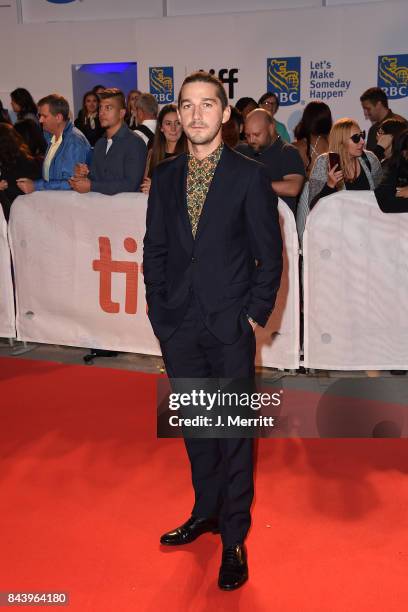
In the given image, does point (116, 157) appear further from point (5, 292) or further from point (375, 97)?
point (375, 97)

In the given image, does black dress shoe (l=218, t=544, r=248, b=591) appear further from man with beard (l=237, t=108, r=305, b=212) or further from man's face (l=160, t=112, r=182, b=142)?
man's face (l=160, t=112, r=182, b=142)

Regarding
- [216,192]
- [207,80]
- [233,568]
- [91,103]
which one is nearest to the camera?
[207,80]

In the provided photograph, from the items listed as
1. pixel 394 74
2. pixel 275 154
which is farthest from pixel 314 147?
pixel 394 74

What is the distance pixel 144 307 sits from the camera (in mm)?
5887

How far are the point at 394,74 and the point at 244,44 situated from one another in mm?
2719

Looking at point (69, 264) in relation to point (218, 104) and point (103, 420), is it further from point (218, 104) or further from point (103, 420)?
point (218, 104)

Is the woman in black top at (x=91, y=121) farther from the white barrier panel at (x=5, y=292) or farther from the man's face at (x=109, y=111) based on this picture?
the man's face at (x=109, y=111)

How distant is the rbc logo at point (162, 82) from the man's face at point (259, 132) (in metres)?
8.24

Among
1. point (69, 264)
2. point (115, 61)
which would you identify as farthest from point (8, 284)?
point (115, 61)

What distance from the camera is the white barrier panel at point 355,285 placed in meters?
5.20

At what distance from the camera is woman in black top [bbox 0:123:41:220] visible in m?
6.48

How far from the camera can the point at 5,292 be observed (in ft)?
21.4

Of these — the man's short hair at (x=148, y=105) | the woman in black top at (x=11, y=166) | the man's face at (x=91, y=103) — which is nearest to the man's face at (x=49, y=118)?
the woman in black top at (x=11, y=166)

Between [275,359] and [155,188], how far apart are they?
2.72m
